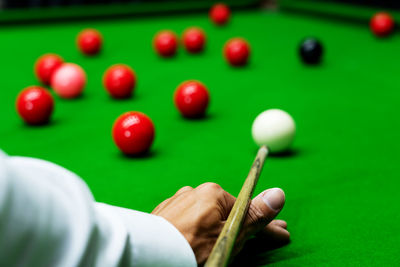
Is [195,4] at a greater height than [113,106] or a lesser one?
greater

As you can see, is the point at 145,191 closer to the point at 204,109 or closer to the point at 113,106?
the point at 204,109

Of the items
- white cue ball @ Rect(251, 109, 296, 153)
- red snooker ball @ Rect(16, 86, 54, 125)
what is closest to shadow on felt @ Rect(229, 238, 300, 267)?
white cue ball @ Rect(251, 109, 296, 153)

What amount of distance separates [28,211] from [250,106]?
212 centimetres

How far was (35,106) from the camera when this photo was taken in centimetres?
249

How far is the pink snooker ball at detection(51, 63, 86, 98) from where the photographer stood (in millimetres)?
2982

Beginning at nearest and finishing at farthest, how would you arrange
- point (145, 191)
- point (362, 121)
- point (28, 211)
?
1. point (28, 211)
2. point (145, 191)
3. point (362, 121)

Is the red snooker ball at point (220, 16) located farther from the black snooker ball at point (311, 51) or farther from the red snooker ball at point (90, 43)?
the black snooker ball at point (311, 51)

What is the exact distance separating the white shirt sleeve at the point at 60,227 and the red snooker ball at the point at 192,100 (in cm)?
159

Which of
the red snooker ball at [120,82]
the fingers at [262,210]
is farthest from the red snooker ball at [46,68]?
the fingers at [262,210]

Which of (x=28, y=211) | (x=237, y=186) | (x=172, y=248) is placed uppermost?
(x=28, y=211)

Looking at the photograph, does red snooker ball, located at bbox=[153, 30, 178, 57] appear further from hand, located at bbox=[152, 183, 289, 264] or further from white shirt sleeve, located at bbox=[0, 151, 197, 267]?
white shirt sleeve, located at bbox=[0, 151, 197, 267]

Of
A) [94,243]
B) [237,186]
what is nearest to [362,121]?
[237,186]

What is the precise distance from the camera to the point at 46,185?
0.83 metres

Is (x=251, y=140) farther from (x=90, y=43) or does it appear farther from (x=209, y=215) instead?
(x=90, y=43)
